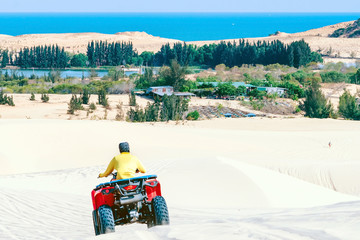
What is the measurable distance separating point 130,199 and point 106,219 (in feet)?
1.44

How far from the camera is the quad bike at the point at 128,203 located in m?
5.92

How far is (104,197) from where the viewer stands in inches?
240

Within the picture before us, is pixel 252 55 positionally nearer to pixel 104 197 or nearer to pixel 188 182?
pixel 188 182

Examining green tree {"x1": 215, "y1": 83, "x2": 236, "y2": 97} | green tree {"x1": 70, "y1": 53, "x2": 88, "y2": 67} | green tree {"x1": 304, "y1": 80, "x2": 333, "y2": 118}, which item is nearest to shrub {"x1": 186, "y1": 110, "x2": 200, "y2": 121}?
green tree {"x1": 304, "y1": 80, "x2": 333, "y2": 118}

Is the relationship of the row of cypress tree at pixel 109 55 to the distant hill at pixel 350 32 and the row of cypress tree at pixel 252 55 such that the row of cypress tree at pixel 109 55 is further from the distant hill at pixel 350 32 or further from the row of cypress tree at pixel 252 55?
the distant hill at pixel 350 32

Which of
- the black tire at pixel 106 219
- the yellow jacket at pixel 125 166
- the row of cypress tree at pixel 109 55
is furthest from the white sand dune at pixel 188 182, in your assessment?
the row of cypress tree at pixel 109 55

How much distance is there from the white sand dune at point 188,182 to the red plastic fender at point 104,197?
0.42m

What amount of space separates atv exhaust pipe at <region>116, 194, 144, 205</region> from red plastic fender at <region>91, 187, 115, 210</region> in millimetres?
176

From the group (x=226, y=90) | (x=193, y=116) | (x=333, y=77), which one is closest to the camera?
(x=193, y=116)

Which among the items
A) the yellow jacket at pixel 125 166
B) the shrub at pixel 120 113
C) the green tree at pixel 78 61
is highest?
the green tree at pixel 78 61

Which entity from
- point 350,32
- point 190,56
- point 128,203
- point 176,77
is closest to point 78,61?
point 190,56

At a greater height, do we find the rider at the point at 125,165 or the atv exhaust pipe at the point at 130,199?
the rider at the point at 125,165

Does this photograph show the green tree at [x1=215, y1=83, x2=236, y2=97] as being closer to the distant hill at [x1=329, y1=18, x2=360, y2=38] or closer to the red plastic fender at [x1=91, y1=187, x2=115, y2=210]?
the red plastic fender at [x1=91, y1=187, x2=115, y2=210]

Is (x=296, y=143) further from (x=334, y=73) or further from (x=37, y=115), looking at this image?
(x=334, y=73)
